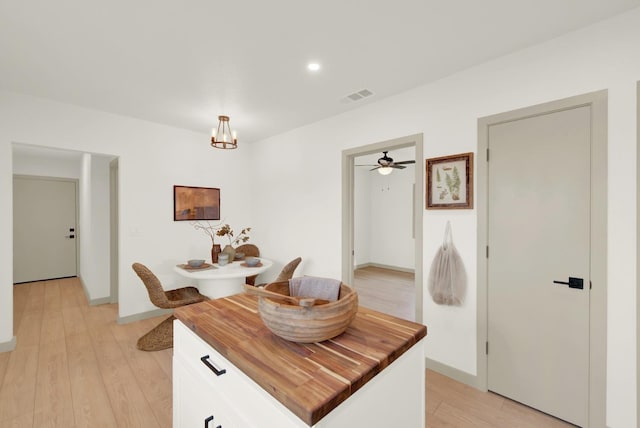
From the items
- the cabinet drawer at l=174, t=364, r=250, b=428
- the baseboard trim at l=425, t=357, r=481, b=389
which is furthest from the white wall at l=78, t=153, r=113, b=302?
the baseboard trim at l=425, t=357, r=481, b=389

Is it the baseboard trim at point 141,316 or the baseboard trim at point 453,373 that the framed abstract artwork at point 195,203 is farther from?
the baseboard trim at point 453,373

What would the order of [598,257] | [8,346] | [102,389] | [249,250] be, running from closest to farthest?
[598,257] → [102,389] → [8,346] → [249,250]

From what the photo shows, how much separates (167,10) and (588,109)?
106 inches

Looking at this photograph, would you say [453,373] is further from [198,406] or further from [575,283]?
[198,406]

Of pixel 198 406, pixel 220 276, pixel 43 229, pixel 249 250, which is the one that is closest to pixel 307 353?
pixel 198 406

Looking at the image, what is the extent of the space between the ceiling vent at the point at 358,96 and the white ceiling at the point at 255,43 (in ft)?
0.25

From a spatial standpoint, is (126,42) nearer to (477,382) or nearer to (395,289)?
(477,382)

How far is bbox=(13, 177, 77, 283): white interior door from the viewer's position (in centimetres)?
519

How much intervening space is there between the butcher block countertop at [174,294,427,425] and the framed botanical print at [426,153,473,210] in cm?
144

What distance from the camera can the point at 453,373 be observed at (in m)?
2.36

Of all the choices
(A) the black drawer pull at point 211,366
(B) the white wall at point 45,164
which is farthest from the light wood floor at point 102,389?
(B) the white wall at point 45,164

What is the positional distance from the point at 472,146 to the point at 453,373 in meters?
1.91

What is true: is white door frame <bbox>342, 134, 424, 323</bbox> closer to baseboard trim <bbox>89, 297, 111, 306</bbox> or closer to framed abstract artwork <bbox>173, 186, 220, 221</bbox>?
framed abstract artwork <bbox>173, 186, 220, 221</bbox>

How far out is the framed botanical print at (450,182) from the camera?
7.41 ft
